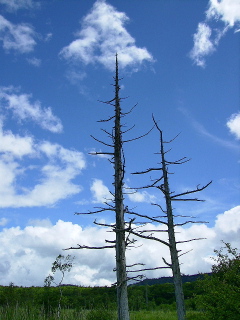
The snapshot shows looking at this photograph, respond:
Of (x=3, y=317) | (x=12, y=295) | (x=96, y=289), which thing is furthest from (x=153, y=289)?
(x=3, y=317)

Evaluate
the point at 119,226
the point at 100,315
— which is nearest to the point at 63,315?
the point at 100,315

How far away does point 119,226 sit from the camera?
8.61 meters

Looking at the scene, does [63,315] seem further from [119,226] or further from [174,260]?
[119,226]

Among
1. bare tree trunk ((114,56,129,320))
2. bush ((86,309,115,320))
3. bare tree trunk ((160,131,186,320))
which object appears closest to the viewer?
bare tree trunk ((114,56,129,320))

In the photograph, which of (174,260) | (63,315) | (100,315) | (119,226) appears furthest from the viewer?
(100,315)

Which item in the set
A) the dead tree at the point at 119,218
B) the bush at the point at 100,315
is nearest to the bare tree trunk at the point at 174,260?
the dead tree at the point at 119,218

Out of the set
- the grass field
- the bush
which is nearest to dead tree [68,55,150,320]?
the grass field

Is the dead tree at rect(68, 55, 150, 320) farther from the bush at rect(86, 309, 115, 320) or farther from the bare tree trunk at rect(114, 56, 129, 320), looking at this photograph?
the bush at rect(86, 309, 115, 320)

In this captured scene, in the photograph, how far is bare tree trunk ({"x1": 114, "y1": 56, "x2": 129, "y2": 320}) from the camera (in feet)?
26.1

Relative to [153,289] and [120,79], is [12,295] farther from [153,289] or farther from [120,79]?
[153,289]

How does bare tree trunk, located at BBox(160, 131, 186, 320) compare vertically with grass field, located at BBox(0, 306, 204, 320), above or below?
above

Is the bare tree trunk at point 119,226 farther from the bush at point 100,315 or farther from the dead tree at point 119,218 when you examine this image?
the bush at point 100,315

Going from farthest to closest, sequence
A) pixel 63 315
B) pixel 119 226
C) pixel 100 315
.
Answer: pixel 100 315
pixel 63 315
pixel 119 226

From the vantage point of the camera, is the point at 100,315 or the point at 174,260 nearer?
the point at 174,260
